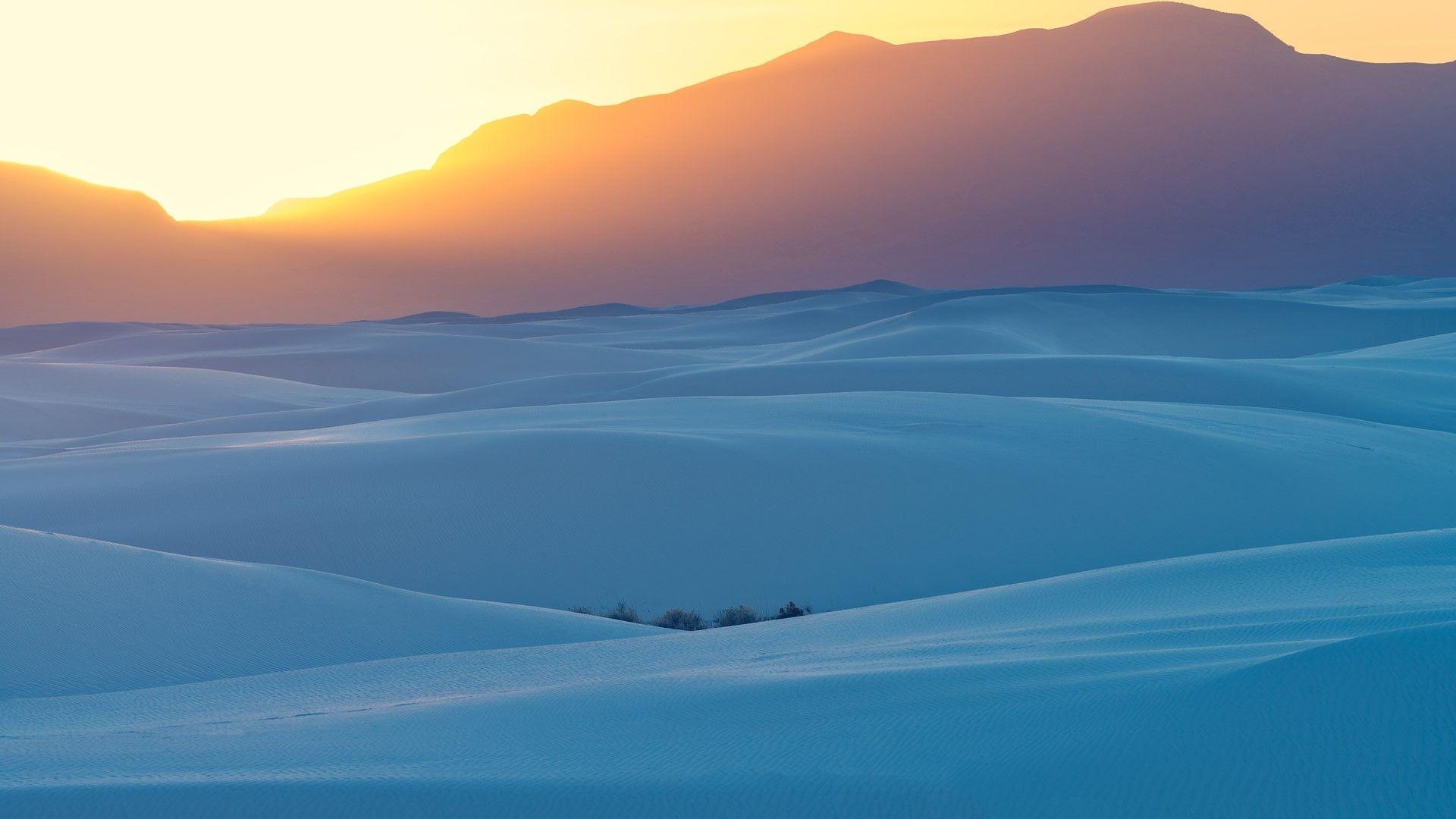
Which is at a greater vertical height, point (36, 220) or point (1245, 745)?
point (36, 220)

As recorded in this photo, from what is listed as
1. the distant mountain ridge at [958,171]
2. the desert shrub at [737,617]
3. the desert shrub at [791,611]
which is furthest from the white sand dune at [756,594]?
the distant mountain ridge at [958,171]

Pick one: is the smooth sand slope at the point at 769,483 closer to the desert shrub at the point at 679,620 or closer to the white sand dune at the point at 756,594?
the white sand dune at the point at 756,594

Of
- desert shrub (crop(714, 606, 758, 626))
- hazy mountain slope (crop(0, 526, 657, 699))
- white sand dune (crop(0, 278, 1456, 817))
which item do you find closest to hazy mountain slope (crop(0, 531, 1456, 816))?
white sand dune (crop(0, 278, 1456, 817))

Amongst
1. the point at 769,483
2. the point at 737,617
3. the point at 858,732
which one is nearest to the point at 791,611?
the point at 737,617

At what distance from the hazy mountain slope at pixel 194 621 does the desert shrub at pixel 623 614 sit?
1.07 metres

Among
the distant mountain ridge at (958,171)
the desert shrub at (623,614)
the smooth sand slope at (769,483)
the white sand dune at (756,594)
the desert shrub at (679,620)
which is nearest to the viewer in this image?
the white sand dune at (756,594)

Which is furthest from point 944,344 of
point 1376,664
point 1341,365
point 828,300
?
point 828,300

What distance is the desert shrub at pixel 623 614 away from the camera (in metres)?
7.75

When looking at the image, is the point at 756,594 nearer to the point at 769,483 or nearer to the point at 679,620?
the point at 679,620

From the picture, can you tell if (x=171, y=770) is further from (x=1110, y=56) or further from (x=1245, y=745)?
(x=1110, y=56)

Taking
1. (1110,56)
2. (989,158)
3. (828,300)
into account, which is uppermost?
(1110,56)

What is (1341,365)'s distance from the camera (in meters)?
20.2

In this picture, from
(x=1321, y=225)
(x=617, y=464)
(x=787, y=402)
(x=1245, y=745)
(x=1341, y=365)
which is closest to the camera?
(x=1245, y=745)

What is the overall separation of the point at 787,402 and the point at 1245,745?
11.3m
